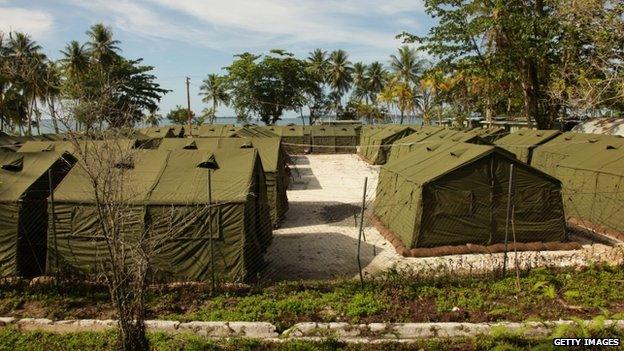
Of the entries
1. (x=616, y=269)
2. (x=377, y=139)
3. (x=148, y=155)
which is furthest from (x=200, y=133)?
(x=616, y=269)

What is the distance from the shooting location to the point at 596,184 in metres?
15.7

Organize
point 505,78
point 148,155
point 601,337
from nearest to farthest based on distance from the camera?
1. point 601,337
2. point 148,155
3. point 505,78

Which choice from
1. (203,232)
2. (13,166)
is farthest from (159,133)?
(203,232)

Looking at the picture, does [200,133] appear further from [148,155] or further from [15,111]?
[148,155]

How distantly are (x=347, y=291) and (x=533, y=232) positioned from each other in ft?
23.2

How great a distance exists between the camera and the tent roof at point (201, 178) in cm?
1077

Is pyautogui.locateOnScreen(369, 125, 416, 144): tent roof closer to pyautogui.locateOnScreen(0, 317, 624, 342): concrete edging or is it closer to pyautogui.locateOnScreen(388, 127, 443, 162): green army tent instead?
Answer: pyautogui.locateOnScreen(388, 127, 443, 162): green army tent

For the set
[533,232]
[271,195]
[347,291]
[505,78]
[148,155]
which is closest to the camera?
[347,291]

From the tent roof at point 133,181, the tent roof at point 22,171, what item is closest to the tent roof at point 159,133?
the tent roof at point 22,171

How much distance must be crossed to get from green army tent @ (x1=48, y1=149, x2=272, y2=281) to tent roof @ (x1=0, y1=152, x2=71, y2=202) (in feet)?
3.49

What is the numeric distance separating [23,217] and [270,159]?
867cm

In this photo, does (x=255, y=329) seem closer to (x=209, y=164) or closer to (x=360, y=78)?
(x=209, y=164)

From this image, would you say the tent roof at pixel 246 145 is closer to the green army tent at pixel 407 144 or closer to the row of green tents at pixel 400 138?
the row of green tents at pixel 400 138

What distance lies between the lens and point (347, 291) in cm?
934
